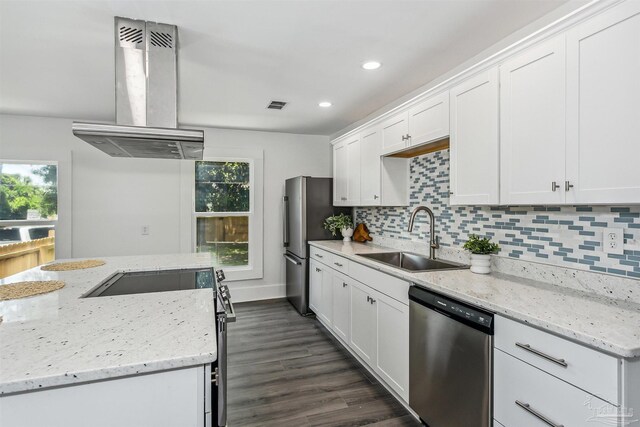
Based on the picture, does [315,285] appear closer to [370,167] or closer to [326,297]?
[326,297]

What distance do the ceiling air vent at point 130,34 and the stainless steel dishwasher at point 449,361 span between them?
2235 millimetres

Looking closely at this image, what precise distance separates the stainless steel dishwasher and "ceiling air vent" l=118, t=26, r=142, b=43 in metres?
2.23

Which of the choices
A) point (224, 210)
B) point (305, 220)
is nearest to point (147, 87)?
point (305, 220)

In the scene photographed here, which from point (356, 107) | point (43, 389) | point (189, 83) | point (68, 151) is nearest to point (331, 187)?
point (356, 107)

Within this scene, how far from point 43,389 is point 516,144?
2.15 meters

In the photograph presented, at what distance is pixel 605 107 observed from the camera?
4.42 feet

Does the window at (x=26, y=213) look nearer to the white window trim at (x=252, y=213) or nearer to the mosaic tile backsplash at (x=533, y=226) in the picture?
the white window trim at (x=252, y=213)

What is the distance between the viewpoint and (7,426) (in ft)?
2.86

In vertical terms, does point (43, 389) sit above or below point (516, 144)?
below

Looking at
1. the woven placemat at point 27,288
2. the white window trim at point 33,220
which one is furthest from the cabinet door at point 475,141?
the white window trim at point 33,220

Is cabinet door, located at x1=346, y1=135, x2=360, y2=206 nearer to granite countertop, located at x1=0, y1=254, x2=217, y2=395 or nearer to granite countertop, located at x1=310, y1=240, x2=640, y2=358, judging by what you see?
granite countertop, located at x1=310, y1=240, x2=640, y2=358

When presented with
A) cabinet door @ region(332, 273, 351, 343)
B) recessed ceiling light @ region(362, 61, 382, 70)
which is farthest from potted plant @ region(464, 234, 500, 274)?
recessed ceiling light @ region(362, 61, 382, 70)

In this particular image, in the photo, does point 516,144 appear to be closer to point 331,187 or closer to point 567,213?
point 567,213

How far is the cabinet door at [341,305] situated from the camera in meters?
2.98
